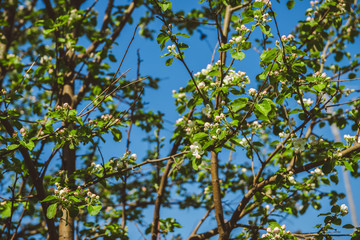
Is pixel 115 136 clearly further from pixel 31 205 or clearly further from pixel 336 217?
pixel 336 217

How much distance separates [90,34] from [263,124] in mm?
2404

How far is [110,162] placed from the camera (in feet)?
8.29

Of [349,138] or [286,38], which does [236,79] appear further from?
[349,138]

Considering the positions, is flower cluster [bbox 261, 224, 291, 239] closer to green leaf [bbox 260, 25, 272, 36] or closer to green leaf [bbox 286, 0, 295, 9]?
green leaf [bbox 260, 25, 272, 36]

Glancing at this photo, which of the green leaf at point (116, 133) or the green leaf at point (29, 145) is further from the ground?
the green leaf at point (116, 133)

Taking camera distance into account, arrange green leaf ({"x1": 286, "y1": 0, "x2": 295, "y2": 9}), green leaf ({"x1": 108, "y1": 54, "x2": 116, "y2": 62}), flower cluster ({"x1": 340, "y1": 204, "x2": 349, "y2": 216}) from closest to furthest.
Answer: flower cluster ({"x1": 340, "y1": 204, "x2": 349, "y2": 216})
green leaf ({"x1": 286, "y1": 0, "x2": 295, "y2": 9})
green leaf ({"x1": 108, "y1": 54, "x2": 116, "y2": 62})

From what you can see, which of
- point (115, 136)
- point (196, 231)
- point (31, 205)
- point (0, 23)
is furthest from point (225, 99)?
point (0, 23)

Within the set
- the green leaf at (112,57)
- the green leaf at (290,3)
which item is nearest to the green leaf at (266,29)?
the green leaf at (290,3)

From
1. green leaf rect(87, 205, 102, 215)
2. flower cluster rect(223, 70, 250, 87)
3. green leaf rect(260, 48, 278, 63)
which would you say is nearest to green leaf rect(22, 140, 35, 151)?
green leaf rect(87, 205, 102, 215)

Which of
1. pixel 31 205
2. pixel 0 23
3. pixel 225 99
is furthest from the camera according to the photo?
pixel 0 23

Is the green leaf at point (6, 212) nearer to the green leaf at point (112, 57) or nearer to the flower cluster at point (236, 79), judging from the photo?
the green leaf at point (112, 57)

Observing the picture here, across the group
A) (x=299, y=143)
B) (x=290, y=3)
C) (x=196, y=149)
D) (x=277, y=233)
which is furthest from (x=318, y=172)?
(x=290, y=3)

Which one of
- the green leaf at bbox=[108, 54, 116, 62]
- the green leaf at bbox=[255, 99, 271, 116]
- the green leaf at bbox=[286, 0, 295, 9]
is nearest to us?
the green leaf at bbox=[255, 99, 271, 116]

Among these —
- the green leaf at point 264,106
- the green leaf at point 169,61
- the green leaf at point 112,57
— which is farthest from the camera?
the green leaf at point 112,57
